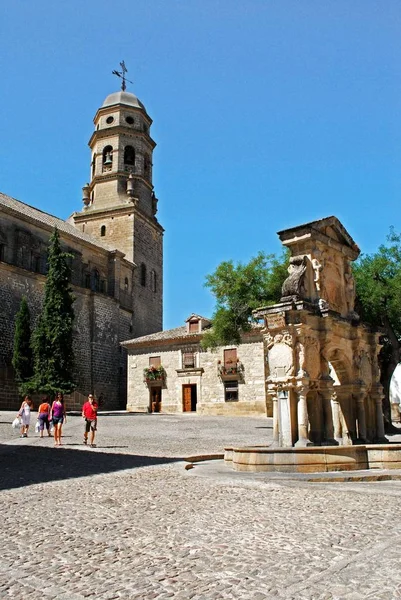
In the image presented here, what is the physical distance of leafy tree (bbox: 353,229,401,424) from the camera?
68.0 ft

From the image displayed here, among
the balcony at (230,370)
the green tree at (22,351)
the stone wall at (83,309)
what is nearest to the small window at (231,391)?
the balcony at (230,370)

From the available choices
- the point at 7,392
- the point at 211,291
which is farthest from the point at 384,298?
the point at 7,392

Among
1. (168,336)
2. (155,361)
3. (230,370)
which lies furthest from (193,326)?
(230,370)

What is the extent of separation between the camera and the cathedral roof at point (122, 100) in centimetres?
4741

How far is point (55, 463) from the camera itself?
36.4ft

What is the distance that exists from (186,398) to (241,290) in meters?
13.5

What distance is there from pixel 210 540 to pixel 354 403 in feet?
29.4

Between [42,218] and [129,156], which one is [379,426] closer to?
[42,218]

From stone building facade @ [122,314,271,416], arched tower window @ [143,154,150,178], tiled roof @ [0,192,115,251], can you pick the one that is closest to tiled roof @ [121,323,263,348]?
stone building facade @ [122,314,271,416]

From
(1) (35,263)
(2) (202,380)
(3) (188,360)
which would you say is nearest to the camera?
(2) (202,380)

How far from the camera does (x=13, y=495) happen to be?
7.38m

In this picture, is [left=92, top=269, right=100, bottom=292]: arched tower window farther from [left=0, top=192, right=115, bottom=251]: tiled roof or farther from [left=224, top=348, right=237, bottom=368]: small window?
[left=224, top=348, right=237, bottom=368]: small window

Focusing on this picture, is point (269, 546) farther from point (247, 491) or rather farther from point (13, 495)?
point (13, 495)

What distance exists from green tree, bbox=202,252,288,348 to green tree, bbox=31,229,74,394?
10.5m
